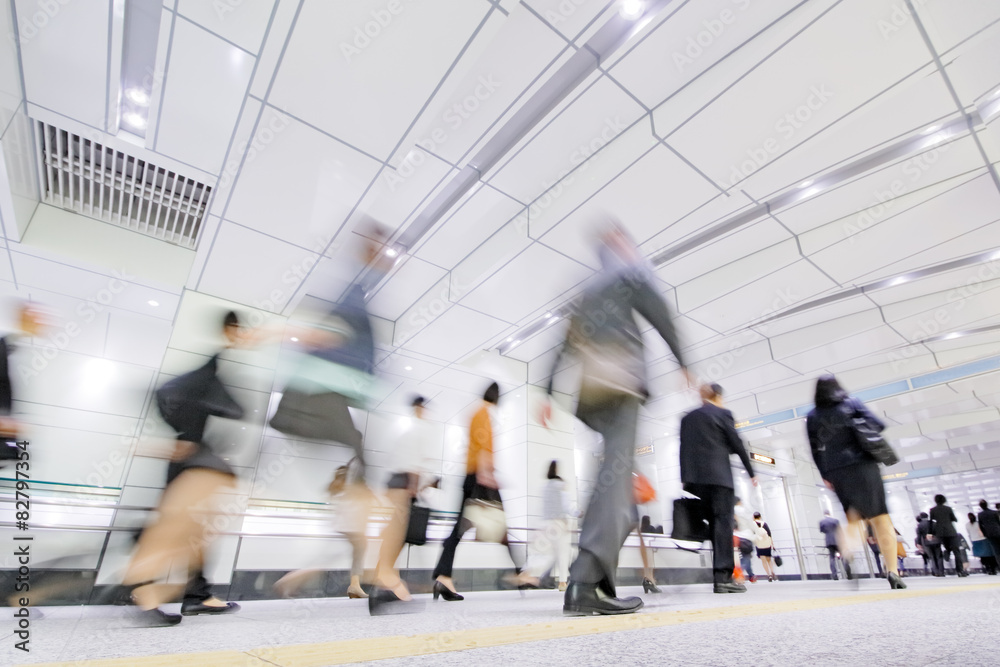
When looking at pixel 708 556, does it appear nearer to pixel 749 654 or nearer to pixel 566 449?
pixel 566 449

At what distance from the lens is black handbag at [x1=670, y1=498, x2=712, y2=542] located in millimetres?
3221

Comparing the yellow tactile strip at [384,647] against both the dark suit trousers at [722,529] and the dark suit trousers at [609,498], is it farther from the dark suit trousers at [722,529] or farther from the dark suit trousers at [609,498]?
the dark suit trousers at [722,529]

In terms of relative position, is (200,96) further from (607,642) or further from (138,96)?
(607,642)

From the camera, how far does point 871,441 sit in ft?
10.3

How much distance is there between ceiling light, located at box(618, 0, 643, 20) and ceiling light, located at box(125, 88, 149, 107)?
3.61 m

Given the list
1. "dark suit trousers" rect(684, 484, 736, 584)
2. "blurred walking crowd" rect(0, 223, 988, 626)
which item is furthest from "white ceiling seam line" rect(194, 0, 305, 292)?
"dark suit trousers" rect(684, 484, 736, 584)

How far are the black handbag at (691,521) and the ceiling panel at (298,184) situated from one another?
11.5ft

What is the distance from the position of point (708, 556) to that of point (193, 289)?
29.2ft

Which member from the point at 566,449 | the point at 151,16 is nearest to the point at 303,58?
the point at 151,16

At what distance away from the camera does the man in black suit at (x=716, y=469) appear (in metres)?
3.04

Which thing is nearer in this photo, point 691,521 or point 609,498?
point 609,498

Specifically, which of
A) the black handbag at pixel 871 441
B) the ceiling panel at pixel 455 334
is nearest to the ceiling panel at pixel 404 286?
the ceiling panel at pixel 455 334

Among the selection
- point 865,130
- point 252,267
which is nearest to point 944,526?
point 865,130

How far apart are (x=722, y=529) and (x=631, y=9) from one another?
11.3 feet
